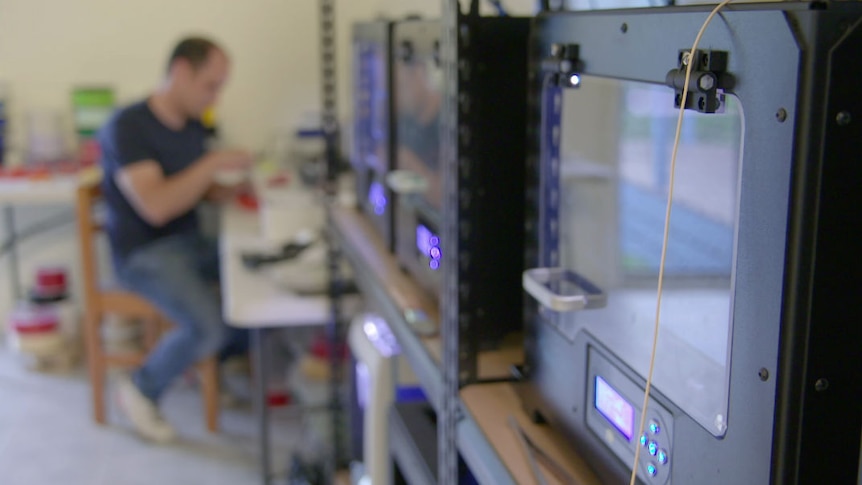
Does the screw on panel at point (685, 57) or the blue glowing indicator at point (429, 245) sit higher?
the screw on panel at point (685, 57)

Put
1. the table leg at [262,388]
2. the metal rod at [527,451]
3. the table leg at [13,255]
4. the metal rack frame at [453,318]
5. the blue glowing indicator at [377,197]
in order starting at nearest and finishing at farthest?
the metal rod at [527,451], the metal rack frame at [453,318], the blue glowing indicator at [377,197], the table leg at [262,388], the table leg at [13,255]

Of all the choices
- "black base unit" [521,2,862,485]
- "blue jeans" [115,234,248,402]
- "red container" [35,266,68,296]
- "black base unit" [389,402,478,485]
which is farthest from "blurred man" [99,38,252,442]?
"black base unit" [521,2,862,485]

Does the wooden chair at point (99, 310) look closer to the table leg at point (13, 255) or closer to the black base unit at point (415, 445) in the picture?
the table leg at point (13, 255)

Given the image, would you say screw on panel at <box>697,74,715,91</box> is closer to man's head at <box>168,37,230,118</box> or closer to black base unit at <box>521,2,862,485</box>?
black base unit at <box>521,2,862,485</box>

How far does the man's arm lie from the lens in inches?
104

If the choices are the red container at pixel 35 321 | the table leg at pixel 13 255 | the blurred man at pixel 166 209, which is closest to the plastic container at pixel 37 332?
the red container at pixel 35 321

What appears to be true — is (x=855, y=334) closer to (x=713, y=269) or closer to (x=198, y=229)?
(x=713, y=269)

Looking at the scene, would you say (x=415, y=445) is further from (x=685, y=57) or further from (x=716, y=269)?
(x=685, y=57)

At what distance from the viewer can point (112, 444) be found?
9.00 ft

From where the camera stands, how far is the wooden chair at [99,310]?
8.92 ft

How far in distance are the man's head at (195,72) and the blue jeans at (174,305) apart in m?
0.42

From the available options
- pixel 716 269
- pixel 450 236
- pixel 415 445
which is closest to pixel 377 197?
pixel 415 445

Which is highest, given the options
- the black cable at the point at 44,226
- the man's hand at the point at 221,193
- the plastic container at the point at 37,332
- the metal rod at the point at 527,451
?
the metal rod at the point at 527,451

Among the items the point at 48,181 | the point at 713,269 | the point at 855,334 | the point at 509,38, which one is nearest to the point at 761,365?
the point at 855,334
